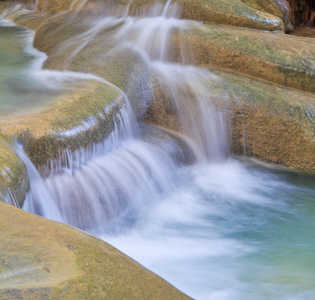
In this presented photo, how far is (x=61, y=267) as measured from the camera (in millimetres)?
2307

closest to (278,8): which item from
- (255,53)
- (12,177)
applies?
(255,53)

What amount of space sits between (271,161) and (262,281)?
267cm

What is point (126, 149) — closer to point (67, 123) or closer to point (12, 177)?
point (67, 123)

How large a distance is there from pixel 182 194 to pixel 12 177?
2318 millimetres

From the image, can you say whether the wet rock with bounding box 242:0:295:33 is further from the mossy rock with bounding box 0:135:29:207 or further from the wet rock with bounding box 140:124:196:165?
the mossy rock with bounding box 0:135:29:207

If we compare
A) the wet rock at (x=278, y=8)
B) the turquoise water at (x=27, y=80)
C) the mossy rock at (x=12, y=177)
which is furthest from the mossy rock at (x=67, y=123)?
the wet rock at (x=278, y=8)

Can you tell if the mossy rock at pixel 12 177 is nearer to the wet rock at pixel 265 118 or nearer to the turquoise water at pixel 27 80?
the turquoise water at pixel 27 80

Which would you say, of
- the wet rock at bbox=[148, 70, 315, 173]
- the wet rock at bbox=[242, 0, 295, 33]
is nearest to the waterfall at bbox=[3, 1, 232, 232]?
the wet rock at bbox=[148, 70, 315, 173]

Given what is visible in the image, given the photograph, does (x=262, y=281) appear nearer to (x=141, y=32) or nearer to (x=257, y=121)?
(x=257, y=121)

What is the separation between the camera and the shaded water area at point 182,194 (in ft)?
13.3

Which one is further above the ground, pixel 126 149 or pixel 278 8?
pixel 278 8

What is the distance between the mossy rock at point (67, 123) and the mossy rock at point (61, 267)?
1460mm

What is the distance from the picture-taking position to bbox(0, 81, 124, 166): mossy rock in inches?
165

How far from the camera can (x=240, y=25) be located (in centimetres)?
734
